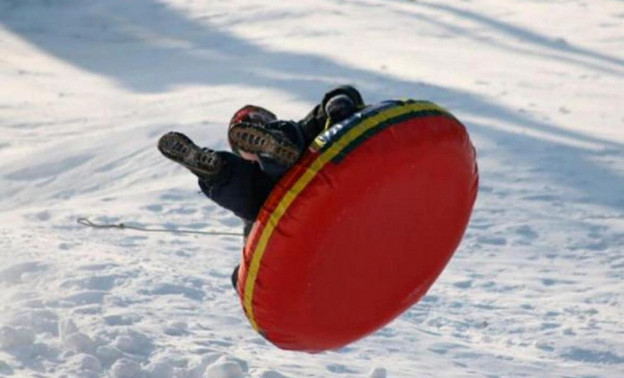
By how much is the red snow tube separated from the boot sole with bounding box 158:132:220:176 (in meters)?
0.31

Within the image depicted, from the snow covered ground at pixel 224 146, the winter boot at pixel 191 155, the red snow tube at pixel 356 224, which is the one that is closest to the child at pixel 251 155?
the winter boot at pixel 191 155

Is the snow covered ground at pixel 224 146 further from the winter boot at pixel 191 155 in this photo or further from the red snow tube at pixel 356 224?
the winter boot at pixel 191 155

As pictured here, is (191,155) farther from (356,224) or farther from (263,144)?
(356,224)

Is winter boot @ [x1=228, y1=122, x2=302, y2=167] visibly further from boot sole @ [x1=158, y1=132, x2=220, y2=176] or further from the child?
boot sole @ [x1=158, y1=132, x2=220, y2=176]

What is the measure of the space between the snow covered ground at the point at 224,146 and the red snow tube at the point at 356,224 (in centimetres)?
149

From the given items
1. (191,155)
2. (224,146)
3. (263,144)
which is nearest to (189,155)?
(191,155)

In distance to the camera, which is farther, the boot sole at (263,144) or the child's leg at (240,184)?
the child's leg at (240,184)

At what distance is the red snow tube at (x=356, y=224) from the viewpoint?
15.7 feet

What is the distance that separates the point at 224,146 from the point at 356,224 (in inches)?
251

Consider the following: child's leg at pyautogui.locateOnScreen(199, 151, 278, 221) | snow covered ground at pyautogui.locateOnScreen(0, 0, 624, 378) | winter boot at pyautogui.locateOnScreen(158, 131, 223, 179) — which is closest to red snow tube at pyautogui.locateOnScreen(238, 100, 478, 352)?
child's leg at pyautogui.locateOnScreen(199, 151, 278, 221)

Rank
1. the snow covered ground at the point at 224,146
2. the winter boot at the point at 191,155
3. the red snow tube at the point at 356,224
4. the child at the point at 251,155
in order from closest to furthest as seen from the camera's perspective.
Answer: the red snow tube at the point at 356,224 → the child at the point at 251,155 → the winter boot at the point at 191,155 → the snow covered ground at the point at 224,146

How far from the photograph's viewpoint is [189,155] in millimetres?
5066

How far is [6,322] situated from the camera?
271 inches

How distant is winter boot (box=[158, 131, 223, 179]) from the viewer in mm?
5043
